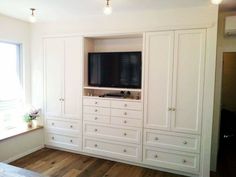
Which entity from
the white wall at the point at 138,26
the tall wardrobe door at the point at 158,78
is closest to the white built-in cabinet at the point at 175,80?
the tall wardrobe door at the point at 158,78

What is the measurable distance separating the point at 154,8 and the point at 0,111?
3.21 meters

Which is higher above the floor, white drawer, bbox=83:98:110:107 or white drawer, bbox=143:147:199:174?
white drawer, bbox=83:98:110:107

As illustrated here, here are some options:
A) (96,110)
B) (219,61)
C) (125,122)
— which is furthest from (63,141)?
(219,61)

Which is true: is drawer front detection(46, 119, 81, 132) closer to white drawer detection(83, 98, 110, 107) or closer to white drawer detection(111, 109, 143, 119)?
white drawer detection(83, 98, 110, 107)

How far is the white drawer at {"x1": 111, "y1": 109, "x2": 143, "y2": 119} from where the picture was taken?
329cm

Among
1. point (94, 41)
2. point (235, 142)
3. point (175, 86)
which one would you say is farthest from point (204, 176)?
point (94, 41)

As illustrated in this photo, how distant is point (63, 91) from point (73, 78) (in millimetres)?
337

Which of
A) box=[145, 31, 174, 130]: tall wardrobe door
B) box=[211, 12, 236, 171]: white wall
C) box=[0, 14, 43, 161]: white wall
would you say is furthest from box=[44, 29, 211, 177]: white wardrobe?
box=[211, 12, 236, 171]: white wall

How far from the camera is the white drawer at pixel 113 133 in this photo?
334 centimetres

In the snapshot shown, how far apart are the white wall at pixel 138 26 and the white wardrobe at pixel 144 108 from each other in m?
0.10

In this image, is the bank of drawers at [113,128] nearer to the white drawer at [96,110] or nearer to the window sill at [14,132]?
the white drawer at [96,110]

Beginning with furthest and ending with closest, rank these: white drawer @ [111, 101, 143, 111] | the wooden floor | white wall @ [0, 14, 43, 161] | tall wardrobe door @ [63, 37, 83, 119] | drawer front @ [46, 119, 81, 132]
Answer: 1. drawer front @ [46, 119, 81, 132]
2. tall wardrobe door @ [63, 37, 83, 119]
3. white wall @ [0, 14, 43, 161]
4. white drawer @ [111, 101, 143, 111]
5. the wooden floor

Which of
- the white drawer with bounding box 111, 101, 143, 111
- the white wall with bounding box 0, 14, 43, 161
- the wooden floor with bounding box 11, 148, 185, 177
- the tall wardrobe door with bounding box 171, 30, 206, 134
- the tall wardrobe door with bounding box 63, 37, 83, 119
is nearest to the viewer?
the tall wardrobe door with bounding box 171, 30, 206, 134

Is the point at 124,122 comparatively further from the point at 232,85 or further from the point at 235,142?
the point at 232,85
